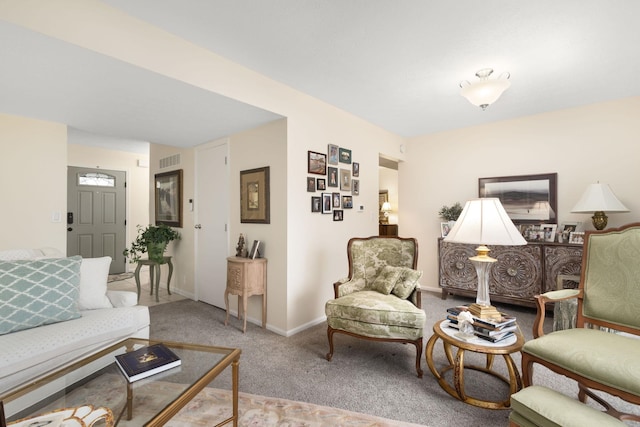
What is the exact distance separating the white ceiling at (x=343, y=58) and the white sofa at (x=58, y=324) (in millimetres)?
1350

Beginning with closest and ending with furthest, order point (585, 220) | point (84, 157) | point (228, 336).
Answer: point (228, 336), point (585, 220), point (84, 157)

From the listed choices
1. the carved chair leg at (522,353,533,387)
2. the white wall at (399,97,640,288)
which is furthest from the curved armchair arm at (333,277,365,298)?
the white wall at (399,97,640,288)

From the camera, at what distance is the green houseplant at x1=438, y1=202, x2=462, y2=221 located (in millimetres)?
4219

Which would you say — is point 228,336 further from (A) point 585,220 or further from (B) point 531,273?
(A) point 585,220

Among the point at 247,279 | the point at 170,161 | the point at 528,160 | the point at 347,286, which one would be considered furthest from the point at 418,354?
the point at 170,161

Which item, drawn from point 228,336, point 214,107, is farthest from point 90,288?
point 214,107

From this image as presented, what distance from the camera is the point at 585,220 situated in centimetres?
349

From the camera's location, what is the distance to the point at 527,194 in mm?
3863

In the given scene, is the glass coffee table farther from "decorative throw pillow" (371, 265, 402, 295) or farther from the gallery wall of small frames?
the gallery wall of small frames

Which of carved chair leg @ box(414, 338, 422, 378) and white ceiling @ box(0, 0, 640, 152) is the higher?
white ceiling @ box(0, 0, 640, 152)

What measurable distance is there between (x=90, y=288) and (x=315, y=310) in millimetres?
2049

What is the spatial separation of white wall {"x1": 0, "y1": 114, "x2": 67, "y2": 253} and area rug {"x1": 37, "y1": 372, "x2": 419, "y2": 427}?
8.57ft

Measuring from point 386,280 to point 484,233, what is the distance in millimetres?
1006

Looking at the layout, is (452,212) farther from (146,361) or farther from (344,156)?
(146,361)
